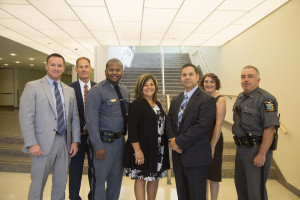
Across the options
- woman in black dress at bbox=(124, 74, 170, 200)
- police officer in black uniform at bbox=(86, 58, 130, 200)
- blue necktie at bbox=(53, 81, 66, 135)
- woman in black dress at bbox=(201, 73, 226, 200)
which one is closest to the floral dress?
woman in black dress at bbox=(124, 74, 170, 200)

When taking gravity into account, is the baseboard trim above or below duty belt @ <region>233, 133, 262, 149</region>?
below

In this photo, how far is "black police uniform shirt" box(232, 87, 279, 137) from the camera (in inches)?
73.6

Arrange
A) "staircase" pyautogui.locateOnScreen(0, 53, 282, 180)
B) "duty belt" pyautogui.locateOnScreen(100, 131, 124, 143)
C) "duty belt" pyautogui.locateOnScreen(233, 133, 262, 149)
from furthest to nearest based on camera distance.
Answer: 1. "staircase" pyautogui.locateOnScreen(0, 53, 282, 180)
2. "duty belt" pyautogui.locateOnScreen(100, 131, 124, 143)
3. "duty belt" pyautogui.locateOnScreen(233, 133, 262, 149)

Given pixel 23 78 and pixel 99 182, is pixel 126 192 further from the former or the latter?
pixel 23 78

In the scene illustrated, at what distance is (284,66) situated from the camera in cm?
329

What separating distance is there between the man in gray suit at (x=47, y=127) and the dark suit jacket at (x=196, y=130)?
108 centimetres

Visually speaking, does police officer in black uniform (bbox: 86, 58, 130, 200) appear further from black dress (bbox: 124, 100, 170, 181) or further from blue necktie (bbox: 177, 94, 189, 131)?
blue necktie (bbox: 177, 94, 189, 131)

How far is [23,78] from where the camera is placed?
14234mm

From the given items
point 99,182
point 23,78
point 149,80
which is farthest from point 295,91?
point 23,78

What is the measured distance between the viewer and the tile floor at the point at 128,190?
2932 mm

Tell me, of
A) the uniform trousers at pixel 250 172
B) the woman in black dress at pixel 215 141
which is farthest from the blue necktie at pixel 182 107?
the uniform trousers at pixel 250 172

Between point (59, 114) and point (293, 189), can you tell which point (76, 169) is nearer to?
point (59, 114)

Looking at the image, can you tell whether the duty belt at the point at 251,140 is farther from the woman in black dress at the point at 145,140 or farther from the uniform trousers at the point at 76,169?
the uniform trousers at the point at 76,169

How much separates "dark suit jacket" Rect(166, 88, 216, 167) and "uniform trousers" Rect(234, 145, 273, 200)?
480 mm
